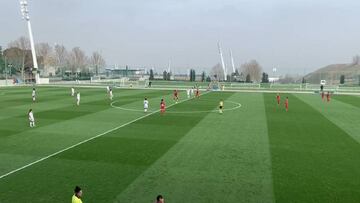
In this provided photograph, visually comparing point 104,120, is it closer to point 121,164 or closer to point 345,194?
point 121,164

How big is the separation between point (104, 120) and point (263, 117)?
13.7m

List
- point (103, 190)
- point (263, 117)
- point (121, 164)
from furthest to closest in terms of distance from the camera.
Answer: point (263, 117), point (121, 164), point (103, 190)

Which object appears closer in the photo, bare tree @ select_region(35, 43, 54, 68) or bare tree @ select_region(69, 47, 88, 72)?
bare tree @ select_region(35, 43, 54, 68)

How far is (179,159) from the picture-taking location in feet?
56.6

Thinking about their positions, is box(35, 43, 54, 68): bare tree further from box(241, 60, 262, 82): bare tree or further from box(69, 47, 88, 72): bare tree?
box(241, 60, 262, 82): bare tree

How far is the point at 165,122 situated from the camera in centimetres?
2798

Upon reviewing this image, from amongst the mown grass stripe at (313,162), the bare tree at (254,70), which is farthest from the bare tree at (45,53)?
the mown grass stripe at (313,162)

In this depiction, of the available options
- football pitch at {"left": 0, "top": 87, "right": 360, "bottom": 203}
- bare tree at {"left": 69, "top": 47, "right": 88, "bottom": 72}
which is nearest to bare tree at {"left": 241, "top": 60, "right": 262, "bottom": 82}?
bare tree at {"left": 69, "top": 47, "right": 88, "bottom": 72}

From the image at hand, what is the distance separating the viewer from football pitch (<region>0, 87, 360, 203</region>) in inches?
513

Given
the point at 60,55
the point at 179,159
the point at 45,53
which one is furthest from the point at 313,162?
the point at 60,55

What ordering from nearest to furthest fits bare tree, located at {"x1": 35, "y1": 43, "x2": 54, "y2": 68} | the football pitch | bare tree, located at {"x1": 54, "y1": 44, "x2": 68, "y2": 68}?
the football pitch → bare tree, located at {"x1": 35, "y1": 43, "x2": 54, "y2": 68} → bare tree, located at {"x1": 54, "y1": 44, "x2": 68, "y2": 68}

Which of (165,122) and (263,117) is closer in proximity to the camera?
(165,122)

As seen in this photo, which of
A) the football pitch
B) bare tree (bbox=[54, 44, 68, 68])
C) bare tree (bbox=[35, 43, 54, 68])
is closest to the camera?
the football pitch

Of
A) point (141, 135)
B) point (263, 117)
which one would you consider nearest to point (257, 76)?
point (263, 117)
